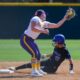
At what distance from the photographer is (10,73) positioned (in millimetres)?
12281

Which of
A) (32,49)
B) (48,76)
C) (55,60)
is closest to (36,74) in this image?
(48,76)

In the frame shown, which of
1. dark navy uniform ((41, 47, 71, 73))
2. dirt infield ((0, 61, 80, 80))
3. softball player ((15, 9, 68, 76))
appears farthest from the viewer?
dark navy uniform ((41, 47, 71, 73))

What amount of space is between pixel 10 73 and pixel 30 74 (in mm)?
587

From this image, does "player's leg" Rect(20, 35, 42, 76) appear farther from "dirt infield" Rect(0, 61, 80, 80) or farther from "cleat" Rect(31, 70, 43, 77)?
"dirt infield" Rect(0, 61, 80, 80)

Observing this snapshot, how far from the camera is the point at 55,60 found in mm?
12523

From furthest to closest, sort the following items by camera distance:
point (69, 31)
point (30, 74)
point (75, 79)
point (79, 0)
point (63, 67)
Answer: point (79, 0) < point (69, 31) < point (63, 67) < point (30, 74) < point (75, 79)

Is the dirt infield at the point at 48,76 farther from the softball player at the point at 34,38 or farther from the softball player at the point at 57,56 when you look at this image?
the softball player at the point at 34,38

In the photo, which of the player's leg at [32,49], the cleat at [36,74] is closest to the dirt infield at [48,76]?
the cleat at [36,74]

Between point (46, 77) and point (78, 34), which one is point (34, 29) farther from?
point (78, 34)

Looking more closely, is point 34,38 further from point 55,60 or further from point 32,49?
point 55,60

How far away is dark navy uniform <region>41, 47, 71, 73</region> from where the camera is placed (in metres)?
12.5

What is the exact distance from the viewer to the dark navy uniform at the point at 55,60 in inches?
490

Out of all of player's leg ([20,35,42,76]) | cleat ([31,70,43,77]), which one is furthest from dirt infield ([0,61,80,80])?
player's leg ([20,35,42,76])

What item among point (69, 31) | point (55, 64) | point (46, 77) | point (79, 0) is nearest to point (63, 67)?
point (55, 64)
